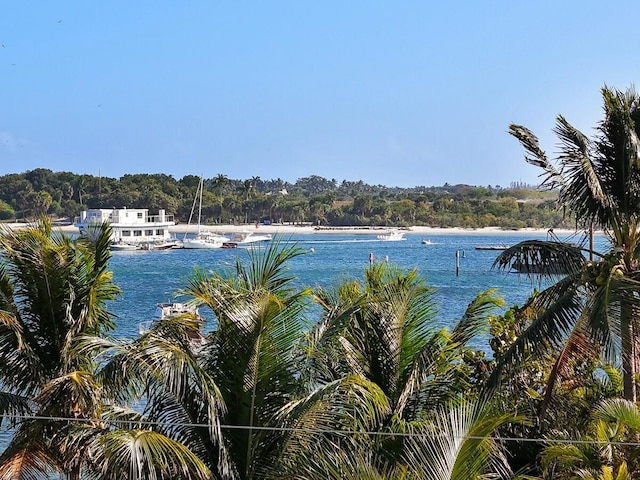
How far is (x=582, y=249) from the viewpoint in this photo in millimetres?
10672

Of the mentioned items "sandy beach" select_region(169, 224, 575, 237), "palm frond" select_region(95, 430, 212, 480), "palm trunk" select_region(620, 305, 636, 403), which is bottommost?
"sandy beach" select_region(169, 224, 575, 237)

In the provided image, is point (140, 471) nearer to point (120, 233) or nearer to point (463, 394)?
point (463, 394)

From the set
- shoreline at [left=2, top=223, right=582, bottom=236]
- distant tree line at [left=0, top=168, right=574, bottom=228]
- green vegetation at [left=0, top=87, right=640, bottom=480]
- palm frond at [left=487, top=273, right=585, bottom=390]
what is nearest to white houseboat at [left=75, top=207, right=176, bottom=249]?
distant tree line at [left=0, top=168, right=574, bottom=228]

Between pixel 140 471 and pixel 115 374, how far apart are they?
7.62ft

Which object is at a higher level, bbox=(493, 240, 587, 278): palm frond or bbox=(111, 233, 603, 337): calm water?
bbox=(493, 240, 587, 278): palm frond

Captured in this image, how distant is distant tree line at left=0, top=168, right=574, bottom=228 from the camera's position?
123m

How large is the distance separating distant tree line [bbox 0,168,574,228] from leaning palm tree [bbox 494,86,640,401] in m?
109

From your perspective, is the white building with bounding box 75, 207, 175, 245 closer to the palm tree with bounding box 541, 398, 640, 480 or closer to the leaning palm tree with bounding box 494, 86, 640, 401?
the leaning palm tree with bounding box 494, 86, 640, 401

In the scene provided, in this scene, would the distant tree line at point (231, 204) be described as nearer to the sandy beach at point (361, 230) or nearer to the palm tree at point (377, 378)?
the sandy beach at point (361, 230)

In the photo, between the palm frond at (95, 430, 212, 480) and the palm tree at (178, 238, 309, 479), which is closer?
the palm frond at (95, 430, 212, 480)

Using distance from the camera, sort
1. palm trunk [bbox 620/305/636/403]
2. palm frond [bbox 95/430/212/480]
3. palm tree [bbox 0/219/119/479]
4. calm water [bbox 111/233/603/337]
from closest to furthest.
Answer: palm frond [bbox 95/430/212/480]
palm trunk [bbox 620/305/636/403]
palm tree [bbox 0/219/119/479]
calm water [bbox 111/233/603/337]

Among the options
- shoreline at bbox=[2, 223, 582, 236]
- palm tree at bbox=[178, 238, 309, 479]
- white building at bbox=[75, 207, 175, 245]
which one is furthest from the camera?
shoreline at bbox=[2, 223, 582, 236]

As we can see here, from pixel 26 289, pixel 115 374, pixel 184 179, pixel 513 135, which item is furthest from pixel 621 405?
pixel 184 179

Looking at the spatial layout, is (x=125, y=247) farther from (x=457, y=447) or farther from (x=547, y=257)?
(x=457, y=447)
